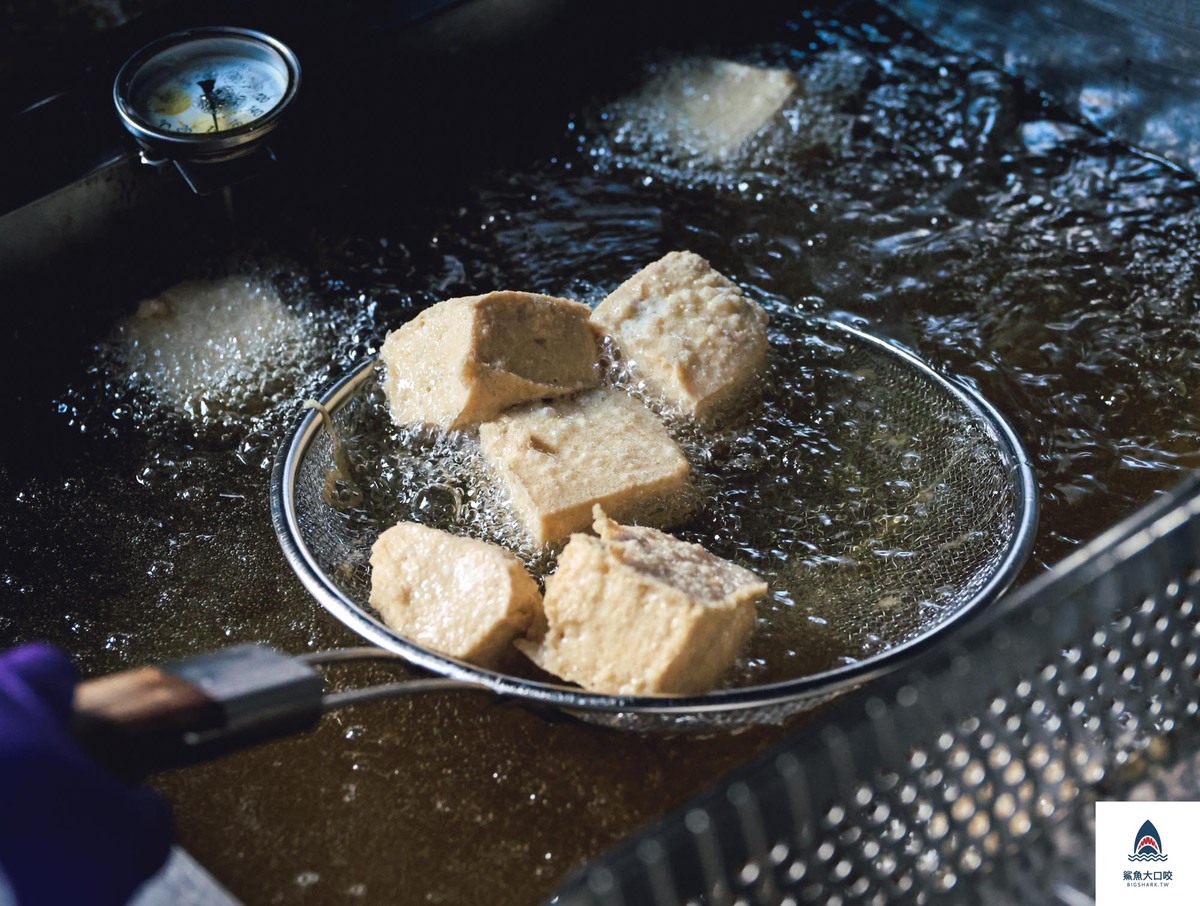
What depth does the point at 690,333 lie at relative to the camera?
2.14m

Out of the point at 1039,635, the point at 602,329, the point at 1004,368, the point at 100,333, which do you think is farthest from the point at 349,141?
the point at 1039,635

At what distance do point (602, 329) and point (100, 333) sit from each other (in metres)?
1.11

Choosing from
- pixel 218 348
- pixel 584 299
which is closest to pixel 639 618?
pixel 584 299

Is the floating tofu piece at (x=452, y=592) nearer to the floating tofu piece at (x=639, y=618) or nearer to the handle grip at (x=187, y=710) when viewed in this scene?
the floating tofu piece at (x=639, y=618)

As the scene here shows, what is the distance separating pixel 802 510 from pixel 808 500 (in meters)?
0.03

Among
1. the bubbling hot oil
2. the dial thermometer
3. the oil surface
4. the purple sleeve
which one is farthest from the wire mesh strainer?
the dial thermometer

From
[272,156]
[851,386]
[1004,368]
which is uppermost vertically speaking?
[272,156]

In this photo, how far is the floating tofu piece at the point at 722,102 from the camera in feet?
9.80

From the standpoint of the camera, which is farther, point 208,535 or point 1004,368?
point 1004,368

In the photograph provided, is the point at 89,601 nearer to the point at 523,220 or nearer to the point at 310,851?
the point at 310,851

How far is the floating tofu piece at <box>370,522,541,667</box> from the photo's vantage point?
1.67 meters

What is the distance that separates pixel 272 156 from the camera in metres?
2.39

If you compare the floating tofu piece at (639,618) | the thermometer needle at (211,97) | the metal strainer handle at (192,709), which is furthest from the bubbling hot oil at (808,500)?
the thermometer needle at (211,97)

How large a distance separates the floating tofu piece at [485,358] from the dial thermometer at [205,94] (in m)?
0.55
